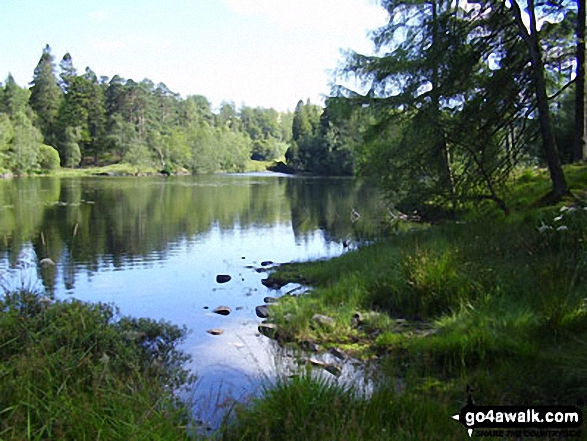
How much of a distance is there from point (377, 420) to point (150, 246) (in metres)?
16.1

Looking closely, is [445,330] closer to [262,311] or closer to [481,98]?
[262,311]

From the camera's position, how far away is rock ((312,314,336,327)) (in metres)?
7.64

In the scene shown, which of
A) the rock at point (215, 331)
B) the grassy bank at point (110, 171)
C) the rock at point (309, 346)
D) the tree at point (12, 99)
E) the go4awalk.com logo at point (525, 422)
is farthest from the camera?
the tree at point (12, 99)

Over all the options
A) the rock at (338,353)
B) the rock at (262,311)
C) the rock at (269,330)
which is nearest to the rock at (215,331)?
the rock at (269,330)

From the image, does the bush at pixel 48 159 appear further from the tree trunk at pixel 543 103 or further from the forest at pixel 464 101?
the tree trunk at pixel 543 103

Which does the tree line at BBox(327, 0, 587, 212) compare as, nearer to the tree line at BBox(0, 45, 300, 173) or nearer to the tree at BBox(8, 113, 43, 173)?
the tree at BBox(8, 113, 43, 173)

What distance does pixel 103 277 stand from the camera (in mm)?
13266

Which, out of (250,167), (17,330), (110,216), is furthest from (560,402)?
(250,167)

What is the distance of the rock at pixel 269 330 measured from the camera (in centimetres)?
784

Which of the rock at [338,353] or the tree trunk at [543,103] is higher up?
the tree trunk at [543,103]

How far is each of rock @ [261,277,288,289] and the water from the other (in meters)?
0.18

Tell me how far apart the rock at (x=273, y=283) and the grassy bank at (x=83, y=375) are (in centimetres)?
446

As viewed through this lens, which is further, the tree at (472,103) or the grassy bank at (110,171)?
the grassy bank at (110,171)

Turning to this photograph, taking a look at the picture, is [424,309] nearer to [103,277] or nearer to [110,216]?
[103,277]
